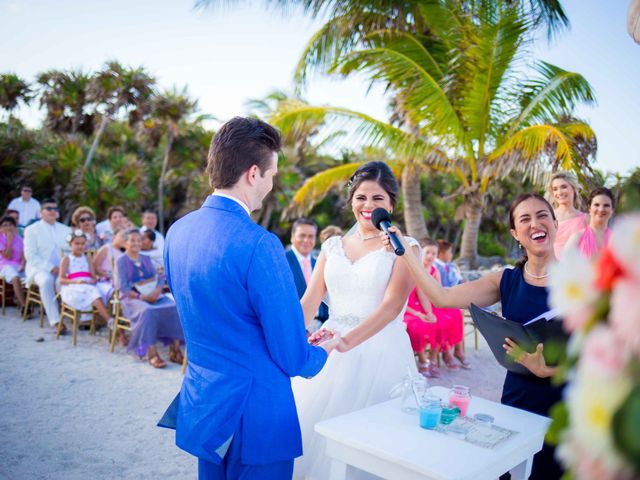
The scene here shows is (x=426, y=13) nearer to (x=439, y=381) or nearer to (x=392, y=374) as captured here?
(x=439, y=381)

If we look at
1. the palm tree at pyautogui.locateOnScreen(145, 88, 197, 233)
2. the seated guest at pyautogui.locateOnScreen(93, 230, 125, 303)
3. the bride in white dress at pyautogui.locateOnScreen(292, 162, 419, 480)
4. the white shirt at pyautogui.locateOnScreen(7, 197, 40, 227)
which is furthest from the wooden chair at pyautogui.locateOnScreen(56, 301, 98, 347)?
the palm tree at pyautogui.locateOnScreen(145, 88, 197, 233)

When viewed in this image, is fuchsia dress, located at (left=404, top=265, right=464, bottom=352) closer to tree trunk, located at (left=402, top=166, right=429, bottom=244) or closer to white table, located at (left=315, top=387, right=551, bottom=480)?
white table, located at (left=315, top=387, right=551, bottom=480)

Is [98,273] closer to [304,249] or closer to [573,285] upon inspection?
[304,249]

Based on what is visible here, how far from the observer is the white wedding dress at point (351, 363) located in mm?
2785

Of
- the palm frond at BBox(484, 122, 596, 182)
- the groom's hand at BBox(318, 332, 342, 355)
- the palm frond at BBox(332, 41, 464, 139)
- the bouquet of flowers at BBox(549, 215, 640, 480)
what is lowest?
the groom's hand at BBox(318, 332, 342, 355)

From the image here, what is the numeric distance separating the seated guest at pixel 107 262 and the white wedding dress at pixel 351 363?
5.62 m

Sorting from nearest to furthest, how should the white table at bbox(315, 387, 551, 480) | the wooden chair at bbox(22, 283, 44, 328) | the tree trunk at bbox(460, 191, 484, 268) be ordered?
the white table at bbox(315, 387, 551, 480), the wooden chair at bbox(22, 283, 44, 328), the tree trunk at bbox(460, 191, 484, 268)

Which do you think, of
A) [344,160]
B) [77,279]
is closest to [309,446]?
[77,279]

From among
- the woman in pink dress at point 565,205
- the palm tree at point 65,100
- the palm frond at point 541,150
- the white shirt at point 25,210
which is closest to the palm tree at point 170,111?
the palm tree at point 65,100

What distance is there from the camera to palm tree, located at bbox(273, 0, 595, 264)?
29.5 feet

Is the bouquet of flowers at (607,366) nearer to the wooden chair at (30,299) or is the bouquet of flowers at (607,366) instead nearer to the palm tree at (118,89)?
the wooden chair at (30,299)

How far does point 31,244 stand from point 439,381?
22.8 feet

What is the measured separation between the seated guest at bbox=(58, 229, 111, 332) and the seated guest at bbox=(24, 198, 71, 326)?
37cm

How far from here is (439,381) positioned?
20.9 ft
